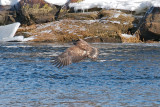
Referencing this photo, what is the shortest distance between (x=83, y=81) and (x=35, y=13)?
595 inches

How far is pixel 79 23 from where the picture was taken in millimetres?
23016

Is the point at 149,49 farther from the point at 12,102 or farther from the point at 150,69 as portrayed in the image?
the point at 12,102

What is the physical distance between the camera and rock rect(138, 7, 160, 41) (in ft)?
68.4

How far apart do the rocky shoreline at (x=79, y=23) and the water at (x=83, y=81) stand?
15.8ft

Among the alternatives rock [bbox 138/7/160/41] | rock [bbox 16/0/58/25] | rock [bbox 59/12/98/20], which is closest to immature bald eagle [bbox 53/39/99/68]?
rock [bbox 138/7/160/41]

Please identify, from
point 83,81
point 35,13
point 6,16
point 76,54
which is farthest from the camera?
point 6,16

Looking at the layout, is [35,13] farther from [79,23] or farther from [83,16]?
[79,23]

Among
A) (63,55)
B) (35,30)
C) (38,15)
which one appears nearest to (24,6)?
(38,15)

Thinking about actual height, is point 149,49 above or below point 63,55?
below

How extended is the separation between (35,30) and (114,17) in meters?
5.07

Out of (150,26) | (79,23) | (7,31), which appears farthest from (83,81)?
→ (7,31)

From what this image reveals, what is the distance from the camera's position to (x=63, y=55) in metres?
8.63

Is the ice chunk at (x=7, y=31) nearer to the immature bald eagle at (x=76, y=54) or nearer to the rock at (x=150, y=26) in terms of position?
the rock at (x=150, y=26)

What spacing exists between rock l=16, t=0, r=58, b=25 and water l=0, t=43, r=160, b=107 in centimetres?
838
